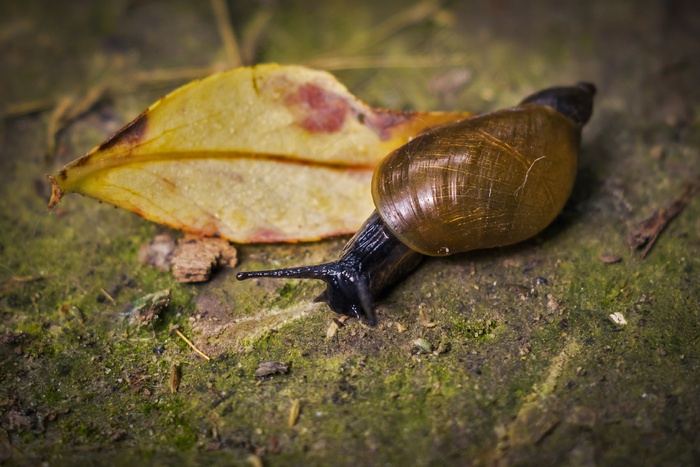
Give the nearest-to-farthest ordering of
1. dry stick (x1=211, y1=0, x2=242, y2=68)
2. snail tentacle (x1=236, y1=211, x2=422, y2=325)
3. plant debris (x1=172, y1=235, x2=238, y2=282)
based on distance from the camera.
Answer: snail tentacle (x1=236, y1=211, x2=422, y2=325) → plant debris (x1=172, y1=235, x2=238, y2=282) → dry stick (x1=211, y1=0, x2=242, y2=68)

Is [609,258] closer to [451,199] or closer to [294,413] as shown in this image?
[451,199]

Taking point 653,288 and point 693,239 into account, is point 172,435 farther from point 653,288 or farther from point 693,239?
point 693,239

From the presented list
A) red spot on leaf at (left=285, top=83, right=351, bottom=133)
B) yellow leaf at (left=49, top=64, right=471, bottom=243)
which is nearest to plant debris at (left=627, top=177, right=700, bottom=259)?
yellow leaf at (left=49, top=64, right=471, bottom=243)

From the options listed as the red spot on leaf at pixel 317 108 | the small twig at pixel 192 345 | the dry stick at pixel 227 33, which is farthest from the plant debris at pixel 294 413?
the dry stick at pixel 227 33

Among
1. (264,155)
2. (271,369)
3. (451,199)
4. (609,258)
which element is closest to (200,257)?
(264,155)

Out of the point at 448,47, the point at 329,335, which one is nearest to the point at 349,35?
the point at 448,47

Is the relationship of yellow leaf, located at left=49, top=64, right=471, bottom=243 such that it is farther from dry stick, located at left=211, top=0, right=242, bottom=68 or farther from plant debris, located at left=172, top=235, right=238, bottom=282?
dry stick, located at left=211, top=0, right=242, bottom=68

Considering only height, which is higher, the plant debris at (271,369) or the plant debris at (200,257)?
the plant debris at (200,257)

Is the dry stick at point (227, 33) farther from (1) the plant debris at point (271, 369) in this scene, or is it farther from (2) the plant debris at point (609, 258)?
(2) the plant debris at point (609, 258)
